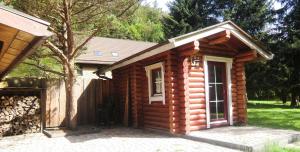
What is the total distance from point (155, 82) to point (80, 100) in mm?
3403

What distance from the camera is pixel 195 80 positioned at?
7.91 meters

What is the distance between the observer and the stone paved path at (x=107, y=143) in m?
6.17

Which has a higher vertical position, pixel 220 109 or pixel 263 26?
pixel 263 26

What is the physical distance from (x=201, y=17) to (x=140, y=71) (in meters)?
12.8

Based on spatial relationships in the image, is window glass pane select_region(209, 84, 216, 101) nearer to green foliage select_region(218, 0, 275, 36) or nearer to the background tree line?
the background tree line

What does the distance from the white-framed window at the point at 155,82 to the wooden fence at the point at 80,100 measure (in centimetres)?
259

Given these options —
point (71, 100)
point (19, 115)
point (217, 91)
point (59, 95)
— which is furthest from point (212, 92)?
point (19, 115)

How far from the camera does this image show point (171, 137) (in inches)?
294

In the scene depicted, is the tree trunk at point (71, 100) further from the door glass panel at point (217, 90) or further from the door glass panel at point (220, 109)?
the door glass panel at point (220, 109)

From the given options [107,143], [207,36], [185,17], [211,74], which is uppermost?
[185,17]

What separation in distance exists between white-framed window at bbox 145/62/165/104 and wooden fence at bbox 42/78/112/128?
2.59 meters

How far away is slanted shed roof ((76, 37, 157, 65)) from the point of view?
694 inches

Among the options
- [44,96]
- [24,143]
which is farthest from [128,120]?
[24,143]

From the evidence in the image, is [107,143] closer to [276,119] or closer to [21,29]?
[21,29]
